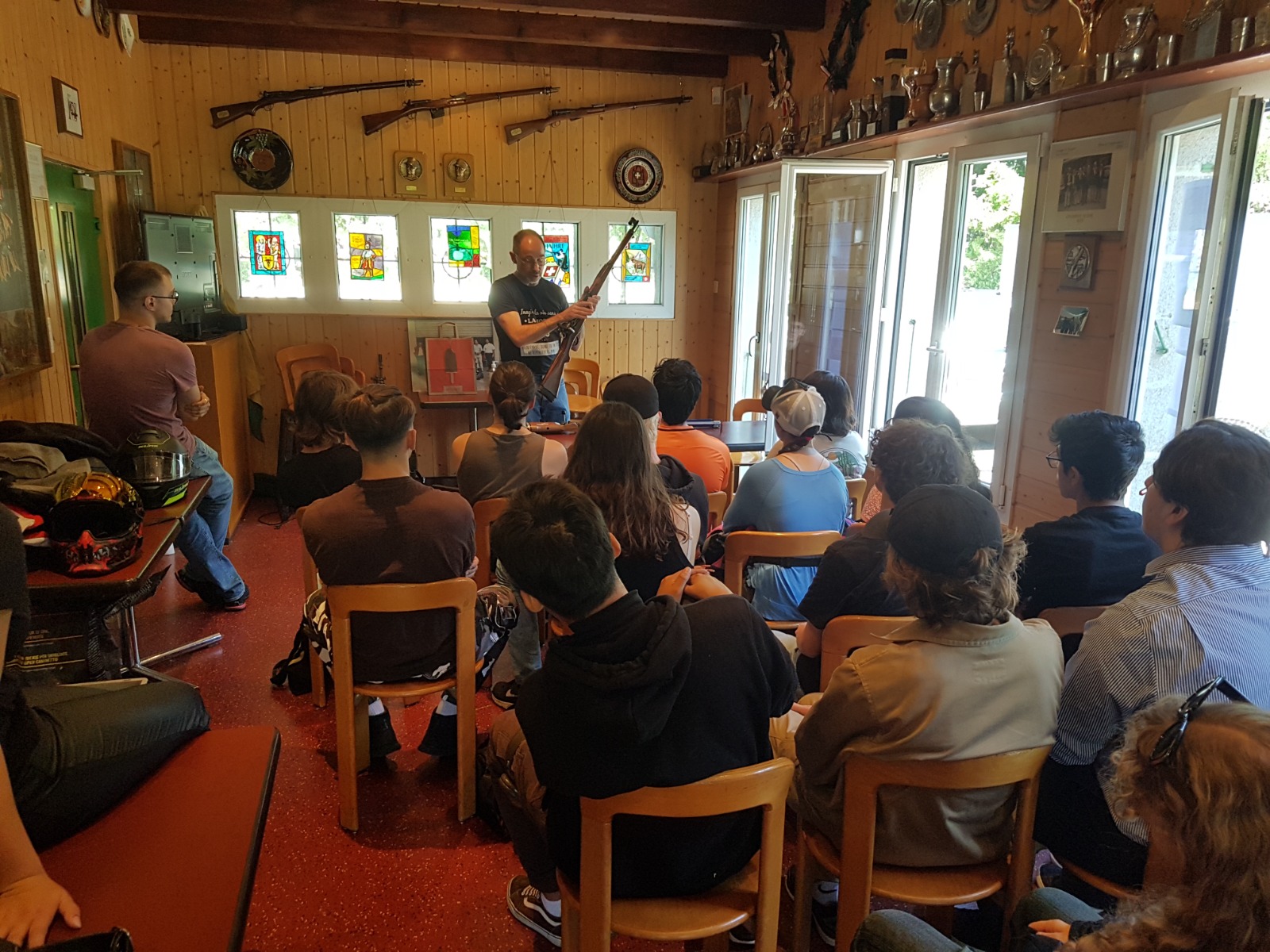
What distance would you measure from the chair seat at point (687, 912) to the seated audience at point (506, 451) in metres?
1.61

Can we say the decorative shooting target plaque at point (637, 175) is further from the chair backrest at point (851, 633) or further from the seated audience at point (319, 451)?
the chair backrest at point (851, 633)

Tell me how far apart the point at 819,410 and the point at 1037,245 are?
1603mm

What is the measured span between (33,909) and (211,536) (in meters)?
2.82

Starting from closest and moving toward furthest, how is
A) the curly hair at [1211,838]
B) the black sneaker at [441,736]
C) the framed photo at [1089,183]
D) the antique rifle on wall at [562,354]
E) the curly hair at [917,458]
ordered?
the curly hair at [1211,838]
the curly hair at [917,458]
the black sneaker at [441,736]
the framed photo at [1089,183]
the antique rifle on wall at [562,354]

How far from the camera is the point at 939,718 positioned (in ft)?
4.56

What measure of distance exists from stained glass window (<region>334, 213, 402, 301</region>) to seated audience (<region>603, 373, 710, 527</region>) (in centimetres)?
372

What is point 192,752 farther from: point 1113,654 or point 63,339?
point 63,339

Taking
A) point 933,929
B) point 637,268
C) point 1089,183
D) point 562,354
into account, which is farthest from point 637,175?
point 933,929

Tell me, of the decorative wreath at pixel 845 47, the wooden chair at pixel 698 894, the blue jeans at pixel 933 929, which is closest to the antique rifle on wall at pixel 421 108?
the decorative wreath at pixel 845 47

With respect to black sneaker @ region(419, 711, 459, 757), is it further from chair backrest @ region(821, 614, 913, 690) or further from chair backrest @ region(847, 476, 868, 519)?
chair backrest @ region(847, 476, 868, 519)

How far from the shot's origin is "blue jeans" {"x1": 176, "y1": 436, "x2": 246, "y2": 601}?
139 inches

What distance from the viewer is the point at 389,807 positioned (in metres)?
2.39

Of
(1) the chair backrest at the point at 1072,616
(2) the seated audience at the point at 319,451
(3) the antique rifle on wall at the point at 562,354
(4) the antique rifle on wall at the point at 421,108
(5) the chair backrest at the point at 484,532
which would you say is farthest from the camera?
(4) the antique rifle on wall at the point at 421,108

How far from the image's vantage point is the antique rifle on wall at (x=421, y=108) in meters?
5.79
